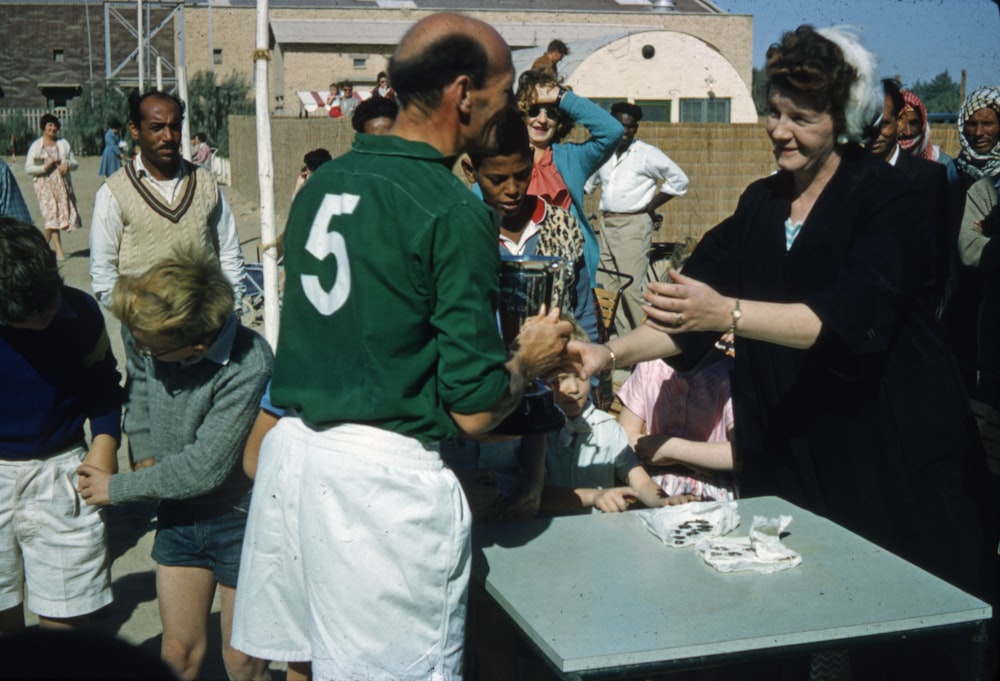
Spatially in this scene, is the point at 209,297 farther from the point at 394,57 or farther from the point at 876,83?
the point at 876,83

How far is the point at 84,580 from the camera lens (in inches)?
144

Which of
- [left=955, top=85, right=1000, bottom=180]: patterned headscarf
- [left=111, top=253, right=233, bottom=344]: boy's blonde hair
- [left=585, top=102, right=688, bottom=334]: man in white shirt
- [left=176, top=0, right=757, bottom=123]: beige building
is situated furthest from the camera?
[left=176, top=0, right=757, bottom=123]: beige building

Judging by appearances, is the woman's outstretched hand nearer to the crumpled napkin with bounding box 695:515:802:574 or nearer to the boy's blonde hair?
the crumpled napkin with bounding box 695:515:802:574

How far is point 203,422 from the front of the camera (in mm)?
3283

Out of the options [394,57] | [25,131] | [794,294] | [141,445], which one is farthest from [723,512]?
[25,131]

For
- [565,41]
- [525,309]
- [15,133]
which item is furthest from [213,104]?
[525,309]

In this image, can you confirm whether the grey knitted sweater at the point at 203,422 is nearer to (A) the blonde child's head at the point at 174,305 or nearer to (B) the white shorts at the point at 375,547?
(A) the blonde child's head at the point at 174,305

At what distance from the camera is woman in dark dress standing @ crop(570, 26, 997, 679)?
2.70m

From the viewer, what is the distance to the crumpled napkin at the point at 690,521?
2834 mm

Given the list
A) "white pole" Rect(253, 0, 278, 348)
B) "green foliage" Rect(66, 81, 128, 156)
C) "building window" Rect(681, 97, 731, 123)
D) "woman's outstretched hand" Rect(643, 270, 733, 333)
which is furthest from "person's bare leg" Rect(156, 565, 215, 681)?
"green foliage" Rect(66, 81, 128, 156)

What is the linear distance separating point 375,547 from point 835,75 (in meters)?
1.65

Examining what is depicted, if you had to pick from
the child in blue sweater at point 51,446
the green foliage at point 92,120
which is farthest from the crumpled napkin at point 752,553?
the green foliage at point 92,120

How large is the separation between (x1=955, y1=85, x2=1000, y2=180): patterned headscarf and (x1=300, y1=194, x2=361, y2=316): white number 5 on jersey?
5.53 metres

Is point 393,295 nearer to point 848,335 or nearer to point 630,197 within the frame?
point 848,335
